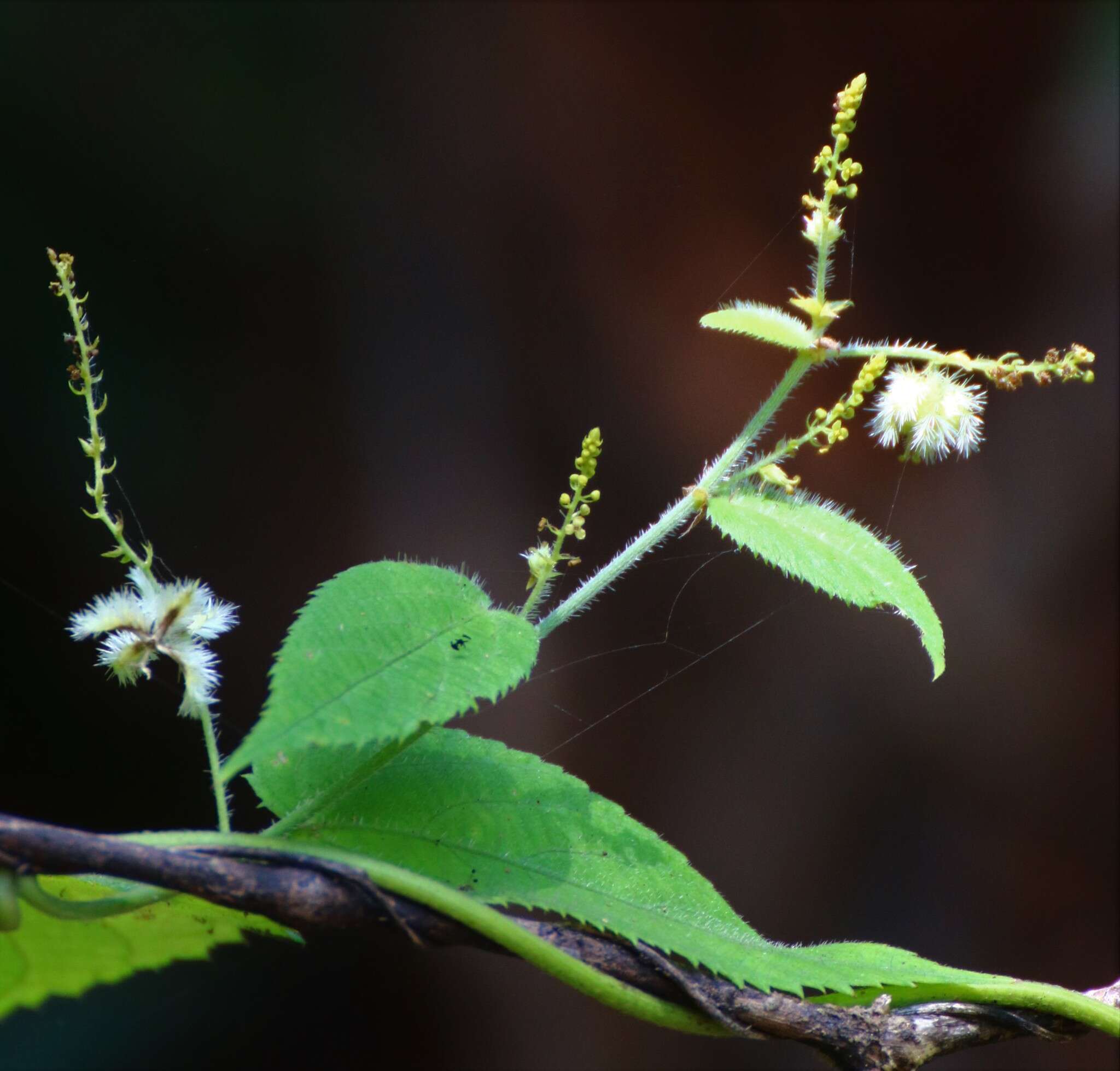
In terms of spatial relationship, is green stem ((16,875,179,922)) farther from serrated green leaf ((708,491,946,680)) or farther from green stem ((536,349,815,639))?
serrated green leaf ((708,491,946,680))

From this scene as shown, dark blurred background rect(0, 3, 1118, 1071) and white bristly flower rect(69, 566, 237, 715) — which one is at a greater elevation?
dark blurred background rect(0, 3, 1118, 1071)

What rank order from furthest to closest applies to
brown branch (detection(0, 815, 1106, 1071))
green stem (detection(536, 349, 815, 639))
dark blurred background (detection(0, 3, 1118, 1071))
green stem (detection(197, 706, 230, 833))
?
1. dark blurred background (detection(0, 3, 1118, 1071))
2. green stem (detection(536, 349, 815, 639))
3. green stem (detection(197, 706, 230, 833))
4. brown branch (detection(0, 815, 1106, 1071))

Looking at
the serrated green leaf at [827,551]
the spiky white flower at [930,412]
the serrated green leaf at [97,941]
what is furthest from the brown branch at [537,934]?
the spiky white flower at [930,412]

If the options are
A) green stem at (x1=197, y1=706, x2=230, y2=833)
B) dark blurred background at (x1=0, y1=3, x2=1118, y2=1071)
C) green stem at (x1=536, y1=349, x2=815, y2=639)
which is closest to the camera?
green stem at (x1=197, y1=706, x2=230, y2=833)

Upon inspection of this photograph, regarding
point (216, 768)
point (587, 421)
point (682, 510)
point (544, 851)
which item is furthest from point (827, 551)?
point (587, 421)

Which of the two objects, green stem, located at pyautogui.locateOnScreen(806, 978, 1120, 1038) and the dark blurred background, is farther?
the dark blurred background

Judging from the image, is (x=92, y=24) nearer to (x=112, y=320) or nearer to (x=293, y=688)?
(x=112, y=320)

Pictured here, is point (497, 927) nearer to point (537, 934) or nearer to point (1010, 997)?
point (537, 934)

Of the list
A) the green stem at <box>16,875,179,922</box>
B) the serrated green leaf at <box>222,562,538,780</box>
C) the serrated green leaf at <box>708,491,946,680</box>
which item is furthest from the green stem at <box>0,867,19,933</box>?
the serrated green leaf at <box>708,491,946,680</box>

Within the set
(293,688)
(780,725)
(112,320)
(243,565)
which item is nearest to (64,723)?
(243,565)
